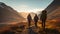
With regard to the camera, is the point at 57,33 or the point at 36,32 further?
Answer: the point at 36,32

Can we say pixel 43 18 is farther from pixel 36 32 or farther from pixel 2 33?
pixel 2 33

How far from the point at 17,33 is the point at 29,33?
9429mm

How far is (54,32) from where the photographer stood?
3100 inches

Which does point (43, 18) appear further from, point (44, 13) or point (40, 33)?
point (40, 33)

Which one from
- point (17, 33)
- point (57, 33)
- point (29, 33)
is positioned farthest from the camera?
point (17, 33)

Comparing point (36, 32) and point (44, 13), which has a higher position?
point (44, 13)

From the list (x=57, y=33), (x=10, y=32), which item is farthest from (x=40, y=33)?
(x=10, y=32)

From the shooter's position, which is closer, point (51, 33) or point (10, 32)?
point (51, 33)

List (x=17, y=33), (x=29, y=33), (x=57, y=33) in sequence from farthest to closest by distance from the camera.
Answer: (x=17, y=33) < (x=29, y=33) < (x=57, y=33)

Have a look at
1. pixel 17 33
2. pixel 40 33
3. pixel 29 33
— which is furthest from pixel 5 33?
pixel 40 33

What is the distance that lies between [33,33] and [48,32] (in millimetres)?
8781

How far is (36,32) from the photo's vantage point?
3221 inches

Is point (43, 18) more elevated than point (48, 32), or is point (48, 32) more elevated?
point (43, 18)

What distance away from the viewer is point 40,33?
7931 centimetres
